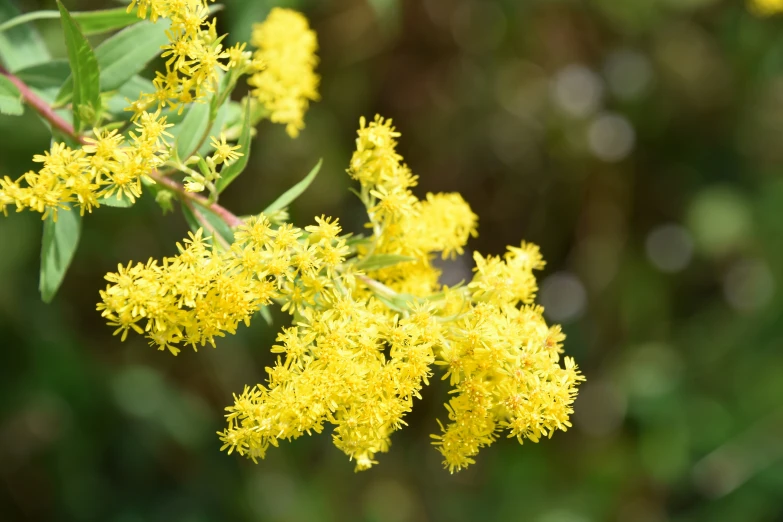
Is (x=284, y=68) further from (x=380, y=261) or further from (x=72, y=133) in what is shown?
(x=380, y=261)

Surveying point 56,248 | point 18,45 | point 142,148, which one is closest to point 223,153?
point 142,148

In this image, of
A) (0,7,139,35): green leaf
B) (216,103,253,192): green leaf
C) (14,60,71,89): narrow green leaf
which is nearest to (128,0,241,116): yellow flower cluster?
(216,103,253,192): green leaf

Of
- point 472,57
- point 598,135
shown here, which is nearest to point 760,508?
point 598,135

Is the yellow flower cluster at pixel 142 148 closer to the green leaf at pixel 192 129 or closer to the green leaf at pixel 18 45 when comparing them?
the green leaf at pixel 192 129

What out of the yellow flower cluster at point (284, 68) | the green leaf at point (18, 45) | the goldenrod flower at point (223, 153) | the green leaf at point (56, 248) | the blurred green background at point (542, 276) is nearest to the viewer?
the goldenrod flower at point (223, 153)

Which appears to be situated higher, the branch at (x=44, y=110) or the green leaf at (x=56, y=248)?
the branch at (x=44, y=110)

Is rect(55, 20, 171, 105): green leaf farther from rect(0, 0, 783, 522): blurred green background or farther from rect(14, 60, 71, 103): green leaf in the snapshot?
rect(0, 0, 783, 522): blurred green background

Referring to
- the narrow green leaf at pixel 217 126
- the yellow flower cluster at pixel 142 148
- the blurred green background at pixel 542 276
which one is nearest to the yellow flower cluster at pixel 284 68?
the narrow green leaf at pixel 217 126

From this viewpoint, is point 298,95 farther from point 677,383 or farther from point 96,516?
point 677,383
